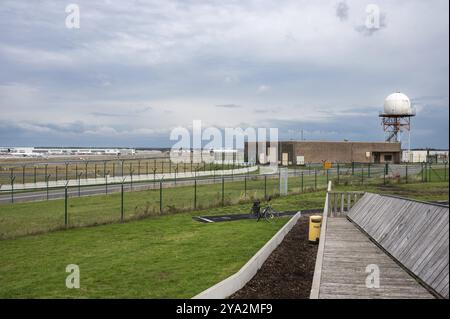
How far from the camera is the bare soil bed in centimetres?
1023

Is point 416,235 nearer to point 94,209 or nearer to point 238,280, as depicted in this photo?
point 238,280

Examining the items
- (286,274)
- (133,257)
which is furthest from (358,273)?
(133,257)

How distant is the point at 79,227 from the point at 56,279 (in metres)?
8.75

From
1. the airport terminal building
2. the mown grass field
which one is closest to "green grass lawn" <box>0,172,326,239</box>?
the mown grass field

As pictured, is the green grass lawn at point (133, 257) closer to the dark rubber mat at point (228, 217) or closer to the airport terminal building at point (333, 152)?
the dark rubber mat at point (228, 217)

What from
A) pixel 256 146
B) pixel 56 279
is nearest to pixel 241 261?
pixel 56 279

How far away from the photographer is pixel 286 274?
12.1m

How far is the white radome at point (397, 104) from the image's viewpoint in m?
88.3

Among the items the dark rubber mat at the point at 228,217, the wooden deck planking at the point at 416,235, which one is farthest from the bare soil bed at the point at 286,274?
the dark rubber mat at the point at 228,217

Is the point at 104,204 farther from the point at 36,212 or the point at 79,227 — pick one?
the point at 79,227

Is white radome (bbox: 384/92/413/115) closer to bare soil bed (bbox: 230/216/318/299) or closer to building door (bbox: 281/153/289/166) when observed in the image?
building door (bbox: 281/153/289/166)

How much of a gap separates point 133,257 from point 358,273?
6999 millimetres

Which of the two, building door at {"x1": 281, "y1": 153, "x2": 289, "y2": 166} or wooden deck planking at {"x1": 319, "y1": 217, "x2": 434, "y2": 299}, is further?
building door at {"x1": 281, "y1": 153, "x2": 289, "y2": 166}

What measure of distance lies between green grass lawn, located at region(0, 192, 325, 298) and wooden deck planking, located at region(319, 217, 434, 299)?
273 centimetres
